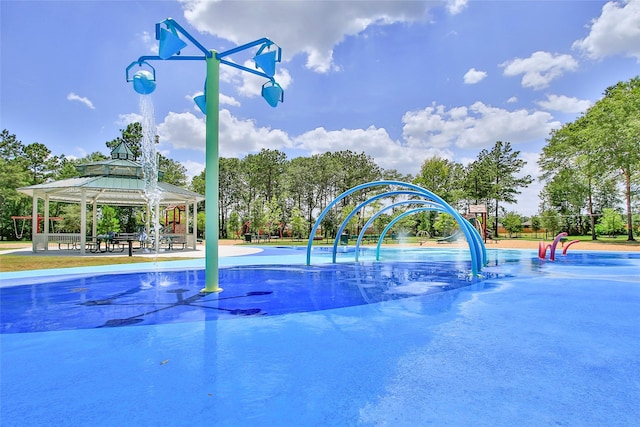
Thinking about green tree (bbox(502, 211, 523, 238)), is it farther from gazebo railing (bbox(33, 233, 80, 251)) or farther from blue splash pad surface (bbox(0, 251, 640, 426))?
gazebo railing (bbox(33, 233, 80, 251))

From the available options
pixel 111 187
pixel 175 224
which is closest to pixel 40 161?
pixel 175 224

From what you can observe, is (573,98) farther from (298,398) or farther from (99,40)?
(298,398)

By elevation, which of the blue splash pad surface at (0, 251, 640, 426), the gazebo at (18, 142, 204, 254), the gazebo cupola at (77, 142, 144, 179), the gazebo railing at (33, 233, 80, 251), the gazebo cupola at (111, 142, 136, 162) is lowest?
the blue splash pad surface at (0, 251, 640, 426)

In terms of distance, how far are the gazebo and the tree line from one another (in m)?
13.8

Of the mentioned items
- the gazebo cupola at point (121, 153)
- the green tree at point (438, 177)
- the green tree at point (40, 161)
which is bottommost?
the gazebo cupola at point (121, 153)

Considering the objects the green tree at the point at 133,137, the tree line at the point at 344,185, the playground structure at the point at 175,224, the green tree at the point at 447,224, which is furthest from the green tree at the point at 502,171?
the green tree at the point at 133,137

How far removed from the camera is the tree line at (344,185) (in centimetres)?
3622

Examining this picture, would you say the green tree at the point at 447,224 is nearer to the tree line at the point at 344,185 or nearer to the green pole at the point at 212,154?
the tree line at the point at 344,185

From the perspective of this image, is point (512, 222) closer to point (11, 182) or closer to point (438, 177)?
point (438, 177)

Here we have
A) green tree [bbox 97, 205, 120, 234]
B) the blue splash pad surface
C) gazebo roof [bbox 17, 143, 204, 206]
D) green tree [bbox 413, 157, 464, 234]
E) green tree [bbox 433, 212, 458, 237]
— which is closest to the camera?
the blue splash pad surface

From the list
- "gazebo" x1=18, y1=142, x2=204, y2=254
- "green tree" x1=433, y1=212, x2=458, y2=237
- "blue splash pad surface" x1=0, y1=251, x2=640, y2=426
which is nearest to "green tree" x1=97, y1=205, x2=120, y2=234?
"gazebo" x1=18, y1=142, x2=204, y2=254

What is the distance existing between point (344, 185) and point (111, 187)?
33411 millimetres

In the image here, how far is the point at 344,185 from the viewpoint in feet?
155

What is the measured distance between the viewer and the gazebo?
1675 centimetres
